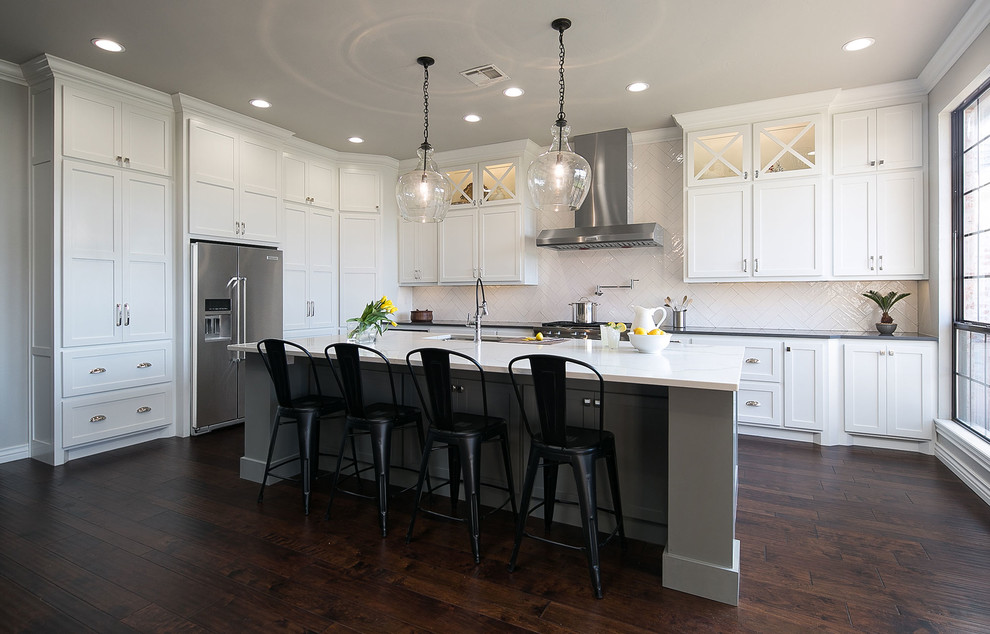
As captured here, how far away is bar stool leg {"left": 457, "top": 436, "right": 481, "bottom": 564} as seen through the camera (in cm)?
231

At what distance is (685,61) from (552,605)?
3445 mm

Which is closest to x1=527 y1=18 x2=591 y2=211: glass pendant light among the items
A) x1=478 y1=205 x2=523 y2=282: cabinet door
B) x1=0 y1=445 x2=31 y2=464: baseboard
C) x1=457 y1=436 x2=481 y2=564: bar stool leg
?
x1=457 y1=436 x2=481 y2=564: bar stool leg

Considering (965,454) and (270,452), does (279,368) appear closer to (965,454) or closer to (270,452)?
(270,452)

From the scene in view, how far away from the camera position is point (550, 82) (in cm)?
395

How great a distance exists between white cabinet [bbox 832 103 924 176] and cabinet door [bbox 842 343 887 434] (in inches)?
57.0

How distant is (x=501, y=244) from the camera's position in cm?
568

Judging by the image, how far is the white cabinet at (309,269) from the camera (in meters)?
5.34

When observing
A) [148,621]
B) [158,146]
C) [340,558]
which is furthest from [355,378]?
[158,146]

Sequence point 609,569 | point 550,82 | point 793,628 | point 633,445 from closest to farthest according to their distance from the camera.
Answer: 1. point 793,628
2. point 609,569
3. point 633,445
4. point 550,82

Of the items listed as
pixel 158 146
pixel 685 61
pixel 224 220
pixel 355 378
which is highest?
pixel 685 61

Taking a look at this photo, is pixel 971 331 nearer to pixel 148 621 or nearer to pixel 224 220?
pixel 148 621

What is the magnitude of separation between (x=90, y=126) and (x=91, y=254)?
93 cm

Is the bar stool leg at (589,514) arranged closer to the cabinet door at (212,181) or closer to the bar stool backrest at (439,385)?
the bar stool backrest at (439,385)

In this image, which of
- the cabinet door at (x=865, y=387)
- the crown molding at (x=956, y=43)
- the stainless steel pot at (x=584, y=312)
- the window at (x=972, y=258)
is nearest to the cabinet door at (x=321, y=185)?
the stainless steel pot at (x=584, y=312)
